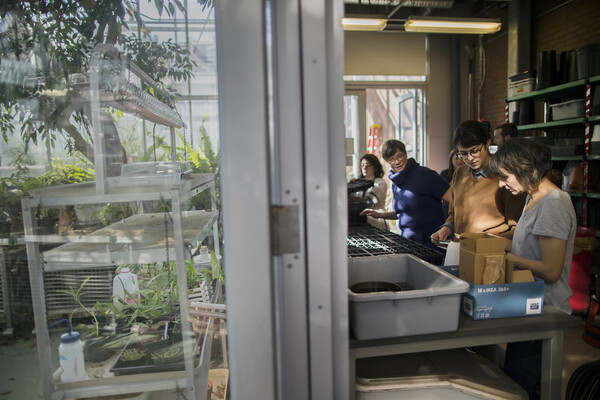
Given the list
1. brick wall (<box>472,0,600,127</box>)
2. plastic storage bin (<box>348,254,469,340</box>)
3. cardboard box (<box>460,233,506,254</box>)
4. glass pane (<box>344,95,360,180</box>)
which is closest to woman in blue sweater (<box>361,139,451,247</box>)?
cardboard box (<box>460,233,506,254</box>)

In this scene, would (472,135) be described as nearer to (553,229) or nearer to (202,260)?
(553,229)

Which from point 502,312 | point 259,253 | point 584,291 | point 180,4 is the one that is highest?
point 180,4

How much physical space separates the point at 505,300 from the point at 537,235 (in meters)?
0.39

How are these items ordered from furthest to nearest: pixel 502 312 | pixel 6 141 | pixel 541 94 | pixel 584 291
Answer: pixel 541 94 → pixel 584 291 → pixel 502 312 → pixel 6 141

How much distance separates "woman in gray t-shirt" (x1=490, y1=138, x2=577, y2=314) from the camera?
152 centimetres

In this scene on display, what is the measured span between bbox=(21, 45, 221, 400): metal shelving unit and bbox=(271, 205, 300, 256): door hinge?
0.85 ft

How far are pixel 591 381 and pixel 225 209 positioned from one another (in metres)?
1.76

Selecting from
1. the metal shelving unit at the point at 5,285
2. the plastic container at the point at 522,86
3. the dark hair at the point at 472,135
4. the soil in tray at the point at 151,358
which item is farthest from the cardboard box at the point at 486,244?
the plastic container at the point at 522,86

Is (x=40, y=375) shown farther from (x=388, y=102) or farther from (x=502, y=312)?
(x=388, y=102)

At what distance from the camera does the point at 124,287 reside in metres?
1.35

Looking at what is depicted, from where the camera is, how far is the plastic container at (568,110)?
423 cm

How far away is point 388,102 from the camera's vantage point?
7.36 m

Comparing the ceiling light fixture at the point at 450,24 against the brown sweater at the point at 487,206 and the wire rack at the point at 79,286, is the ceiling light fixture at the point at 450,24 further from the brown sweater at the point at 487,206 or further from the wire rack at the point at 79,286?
the wire rack at the point at 79,286

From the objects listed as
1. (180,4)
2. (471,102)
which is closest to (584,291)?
(180,4)
